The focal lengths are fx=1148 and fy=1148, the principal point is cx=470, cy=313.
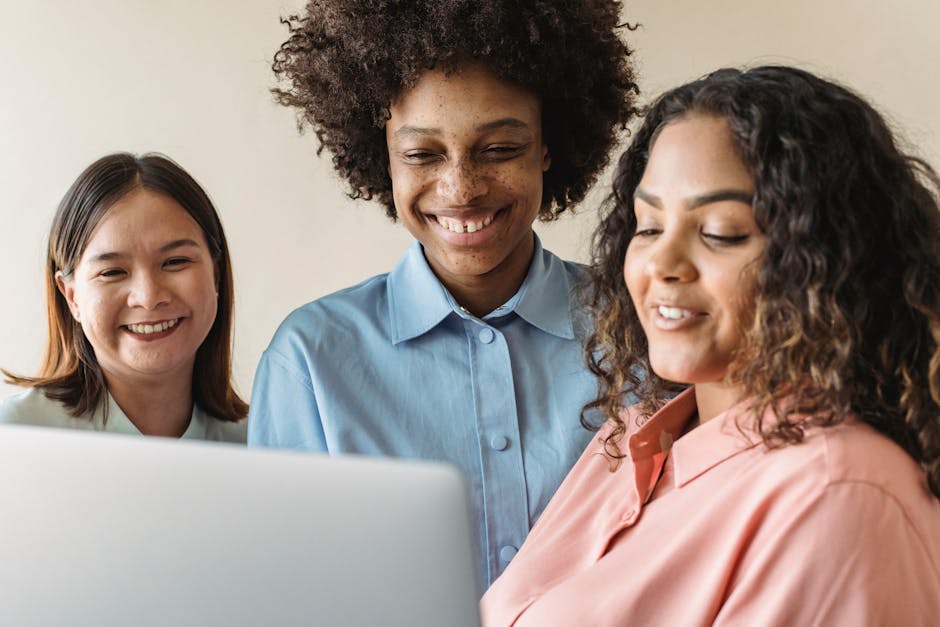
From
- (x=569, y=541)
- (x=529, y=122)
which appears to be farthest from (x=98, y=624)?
(x=529, y=122)

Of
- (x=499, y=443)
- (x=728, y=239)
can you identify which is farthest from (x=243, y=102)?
(x=728, y=239)

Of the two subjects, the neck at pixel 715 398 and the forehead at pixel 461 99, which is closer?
the neck at pixel 715 398

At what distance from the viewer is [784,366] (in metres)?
1.22

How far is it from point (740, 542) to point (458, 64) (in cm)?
91

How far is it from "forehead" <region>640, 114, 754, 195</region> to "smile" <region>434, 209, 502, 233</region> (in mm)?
452

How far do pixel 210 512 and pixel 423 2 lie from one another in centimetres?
121

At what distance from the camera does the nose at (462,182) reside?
1712mm

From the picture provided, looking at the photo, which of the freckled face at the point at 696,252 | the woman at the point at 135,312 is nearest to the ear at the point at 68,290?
the woman at the point at 135,312

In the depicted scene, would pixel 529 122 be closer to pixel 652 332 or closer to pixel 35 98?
pixel 652 332

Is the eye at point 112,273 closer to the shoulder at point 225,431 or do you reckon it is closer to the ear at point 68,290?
the ear at point 68,290

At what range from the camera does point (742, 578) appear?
3.75ft

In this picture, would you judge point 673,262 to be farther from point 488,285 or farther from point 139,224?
point 139,224

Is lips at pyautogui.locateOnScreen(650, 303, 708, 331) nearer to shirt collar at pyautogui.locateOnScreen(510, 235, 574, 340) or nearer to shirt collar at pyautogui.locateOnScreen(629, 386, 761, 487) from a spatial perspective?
shirt collar at pyautogui.locateOnScreen(629, 386, 761, 487)

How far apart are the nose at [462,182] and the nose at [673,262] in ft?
1.65
